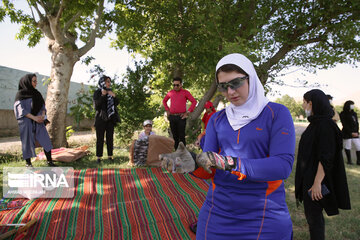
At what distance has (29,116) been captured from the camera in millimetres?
5438

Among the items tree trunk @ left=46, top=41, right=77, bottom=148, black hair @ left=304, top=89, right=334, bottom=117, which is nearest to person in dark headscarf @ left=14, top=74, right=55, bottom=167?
tree trunk @ left=46, top=41, right=77, bottom=148

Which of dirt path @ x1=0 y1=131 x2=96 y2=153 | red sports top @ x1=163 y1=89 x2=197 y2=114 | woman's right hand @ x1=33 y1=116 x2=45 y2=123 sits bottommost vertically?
dirt path @ x1=0 y1=131 x2=96 y2=153

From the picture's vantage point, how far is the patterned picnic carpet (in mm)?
3008

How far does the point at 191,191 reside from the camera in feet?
14.7

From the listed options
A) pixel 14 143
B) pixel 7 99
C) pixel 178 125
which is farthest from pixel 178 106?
pixel 7 99

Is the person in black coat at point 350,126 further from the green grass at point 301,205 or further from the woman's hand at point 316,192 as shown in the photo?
the woman's hand at point 316,192

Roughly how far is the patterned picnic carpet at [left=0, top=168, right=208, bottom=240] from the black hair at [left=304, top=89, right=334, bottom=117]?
2157 mm

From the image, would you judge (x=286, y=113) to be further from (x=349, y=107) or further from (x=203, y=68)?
(x=349, y=107)

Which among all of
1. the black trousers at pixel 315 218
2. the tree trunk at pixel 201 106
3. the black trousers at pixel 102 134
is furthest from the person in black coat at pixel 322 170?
the tree trunk at pixel 201 106

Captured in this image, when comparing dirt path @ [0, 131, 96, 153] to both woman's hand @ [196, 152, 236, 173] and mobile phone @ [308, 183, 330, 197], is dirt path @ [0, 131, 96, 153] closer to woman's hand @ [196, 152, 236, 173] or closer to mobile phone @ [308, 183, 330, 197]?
woman's hand @ [196, 152, 236, 173]

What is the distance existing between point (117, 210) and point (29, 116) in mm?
3481

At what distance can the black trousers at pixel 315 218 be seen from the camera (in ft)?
7.89

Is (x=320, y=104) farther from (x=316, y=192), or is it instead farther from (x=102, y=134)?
(x=102, y=134)

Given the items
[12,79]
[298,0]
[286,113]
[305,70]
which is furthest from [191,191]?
[12,79]
